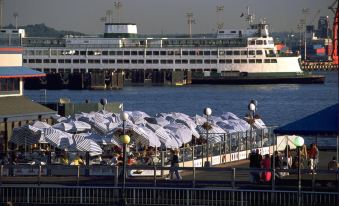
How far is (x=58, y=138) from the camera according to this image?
3578 cm

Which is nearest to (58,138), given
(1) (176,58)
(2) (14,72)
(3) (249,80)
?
(2) (14,72)

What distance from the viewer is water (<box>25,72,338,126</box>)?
91000mm

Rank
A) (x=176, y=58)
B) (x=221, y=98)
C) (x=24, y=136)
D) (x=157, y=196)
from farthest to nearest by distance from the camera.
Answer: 1. (x=176, y=58)
2. (x=221, y=98)
3. (x=24, y=136)
4. (x=157, y=196)

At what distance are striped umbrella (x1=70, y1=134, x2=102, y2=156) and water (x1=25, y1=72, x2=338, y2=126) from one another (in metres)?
39.8

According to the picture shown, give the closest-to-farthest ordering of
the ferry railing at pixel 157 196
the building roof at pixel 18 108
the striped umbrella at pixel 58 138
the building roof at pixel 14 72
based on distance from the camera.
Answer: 1. the ferry railing at pixel 157 196
2. the striped umbrella at pixel 58 138
3. the building roof at pixel 18 108
4. the building roof at pixel 14 72

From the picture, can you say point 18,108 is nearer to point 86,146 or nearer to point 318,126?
point 86,146

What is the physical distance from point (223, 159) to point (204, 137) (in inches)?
186

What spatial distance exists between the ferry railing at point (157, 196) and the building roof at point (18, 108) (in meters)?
10.3

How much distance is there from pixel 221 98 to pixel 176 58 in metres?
36.9

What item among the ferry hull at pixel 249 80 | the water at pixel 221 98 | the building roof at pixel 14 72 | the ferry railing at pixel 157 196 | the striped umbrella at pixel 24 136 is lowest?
the water at pixel 221 98

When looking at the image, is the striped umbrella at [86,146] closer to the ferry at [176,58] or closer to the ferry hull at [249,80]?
the ferry at [176,58]

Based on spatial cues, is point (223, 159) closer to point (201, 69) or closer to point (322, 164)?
point (322, 164)

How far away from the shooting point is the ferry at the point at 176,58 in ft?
487

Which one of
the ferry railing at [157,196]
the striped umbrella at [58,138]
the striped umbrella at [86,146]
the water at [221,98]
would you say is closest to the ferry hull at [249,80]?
→ the water at [221,98]
